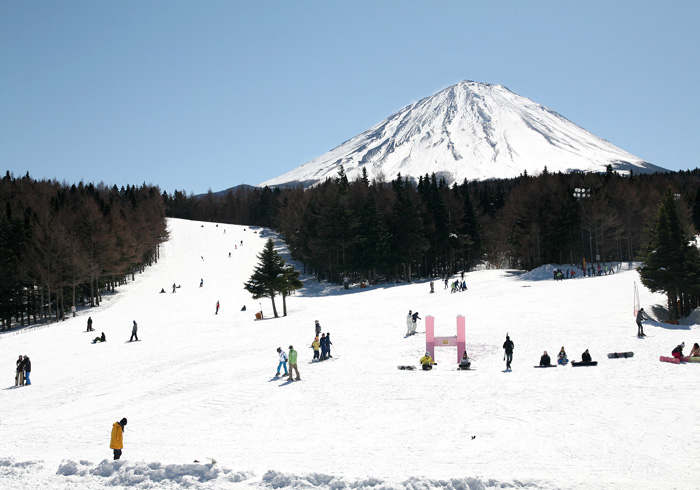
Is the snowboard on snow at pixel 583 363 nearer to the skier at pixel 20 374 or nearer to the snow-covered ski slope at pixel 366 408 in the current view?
the snow-covered ski slope at pixel 366 408

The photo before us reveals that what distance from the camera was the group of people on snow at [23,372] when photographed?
800 inches

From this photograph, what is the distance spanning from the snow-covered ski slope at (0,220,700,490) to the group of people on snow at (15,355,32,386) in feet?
1.50

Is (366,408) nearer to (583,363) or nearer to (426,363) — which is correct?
(426,363)

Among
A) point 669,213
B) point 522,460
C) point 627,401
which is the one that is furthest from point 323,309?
point 522,460

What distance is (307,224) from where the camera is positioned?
6006 centimetres

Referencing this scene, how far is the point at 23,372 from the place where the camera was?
2042cm

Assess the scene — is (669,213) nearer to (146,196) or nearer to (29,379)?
(29,379)

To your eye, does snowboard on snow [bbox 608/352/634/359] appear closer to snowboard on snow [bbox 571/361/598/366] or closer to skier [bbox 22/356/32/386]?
snowboard on snow [bbox 571/361/598/366]

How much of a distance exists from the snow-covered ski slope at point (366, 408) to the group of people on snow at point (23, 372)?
0.46 metres

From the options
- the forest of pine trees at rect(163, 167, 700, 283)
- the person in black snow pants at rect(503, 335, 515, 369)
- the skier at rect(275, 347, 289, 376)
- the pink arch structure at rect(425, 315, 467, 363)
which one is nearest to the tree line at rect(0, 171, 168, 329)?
the forest of pine trees at rect(163, 167, 700, 283)

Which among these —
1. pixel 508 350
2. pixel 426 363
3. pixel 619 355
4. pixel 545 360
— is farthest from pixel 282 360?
pixel 619 355

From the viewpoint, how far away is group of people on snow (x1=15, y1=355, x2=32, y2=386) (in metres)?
20.3

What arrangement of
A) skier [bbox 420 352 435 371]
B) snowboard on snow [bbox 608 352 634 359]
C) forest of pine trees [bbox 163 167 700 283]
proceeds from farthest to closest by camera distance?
forest of pine trees [bbox 163 167 700 283]
snowboard on snow [bbox 608 352 634 359]
skier [bbox 420 352 435 371]

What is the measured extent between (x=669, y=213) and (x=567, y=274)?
1710 cm
